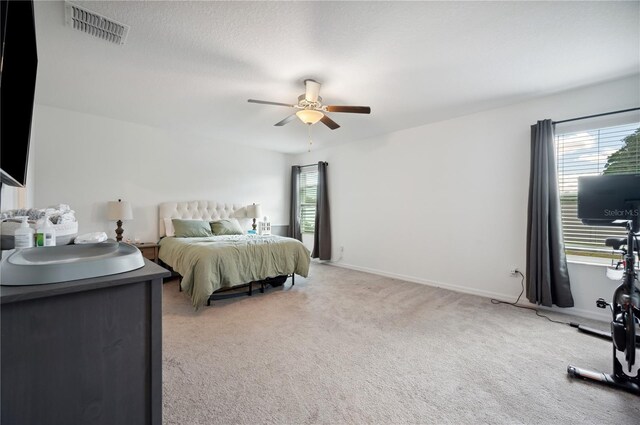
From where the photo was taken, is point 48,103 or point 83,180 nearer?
point 48,103

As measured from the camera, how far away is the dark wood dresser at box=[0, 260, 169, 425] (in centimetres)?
71

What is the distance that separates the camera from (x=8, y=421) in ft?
2.31

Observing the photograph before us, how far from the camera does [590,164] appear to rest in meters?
2.88

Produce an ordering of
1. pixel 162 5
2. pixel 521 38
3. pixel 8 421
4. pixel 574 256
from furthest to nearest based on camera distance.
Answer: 1. pixel 574 256
2. pixel 521 38
3. pixel 162 5
4. pixel 8 421

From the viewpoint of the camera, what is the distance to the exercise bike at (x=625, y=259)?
1.72m

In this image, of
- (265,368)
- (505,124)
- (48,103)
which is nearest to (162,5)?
(265,368)

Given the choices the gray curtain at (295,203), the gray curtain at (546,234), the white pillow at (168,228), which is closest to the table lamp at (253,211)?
the gray curtain at (295,203)

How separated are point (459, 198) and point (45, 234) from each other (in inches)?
162

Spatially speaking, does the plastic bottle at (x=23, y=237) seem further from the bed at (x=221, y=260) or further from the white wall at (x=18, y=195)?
the bed at (x=221, y=260)

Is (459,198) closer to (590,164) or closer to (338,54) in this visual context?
(590,164)

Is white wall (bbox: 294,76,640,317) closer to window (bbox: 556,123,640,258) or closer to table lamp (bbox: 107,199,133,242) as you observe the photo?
window (bbox: 556,123,640,258)

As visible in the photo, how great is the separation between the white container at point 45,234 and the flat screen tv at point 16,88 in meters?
0.22

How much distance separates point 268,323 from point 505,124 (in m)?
3.67

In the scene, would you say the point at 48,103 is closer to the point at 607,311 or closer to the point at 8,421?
the point at 8,421
